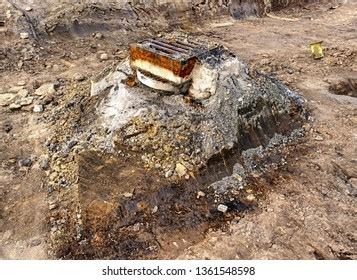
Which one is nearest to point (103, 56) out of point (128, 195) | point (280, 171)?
point (128, 195)

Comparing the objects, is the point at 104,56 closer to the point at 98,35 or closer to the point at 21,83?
the point at 98,35

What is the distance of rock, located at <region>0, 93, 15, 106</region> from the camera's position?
5656 mm

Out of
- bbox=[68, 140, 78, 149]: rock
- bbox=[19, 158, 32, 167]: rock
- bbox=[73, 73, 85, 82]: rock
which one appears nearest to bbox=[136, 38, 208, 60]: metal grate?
bbox=[68, 140, 78, 149]: rock

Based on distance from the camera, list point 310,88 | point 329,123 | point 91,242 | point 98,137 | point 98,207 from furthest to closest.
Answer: point 310,88 → point 329,123 → point 98,137 → point 98,207 → point 91,242

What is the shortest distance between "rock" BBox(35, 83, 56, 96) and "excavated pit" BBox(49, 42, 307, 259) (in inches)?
33.9

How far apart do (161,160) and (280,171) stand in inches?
57.7

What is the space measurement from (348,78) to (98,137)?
4732 millimetres

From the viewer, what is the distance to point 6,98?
5766mm

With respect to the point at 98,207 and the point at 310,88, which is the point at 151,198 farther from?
the point at 310,88

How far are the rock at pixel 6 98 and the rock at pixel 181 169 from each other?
2.96 m

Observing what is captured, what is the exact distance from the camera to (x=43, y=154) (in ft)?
15.6
